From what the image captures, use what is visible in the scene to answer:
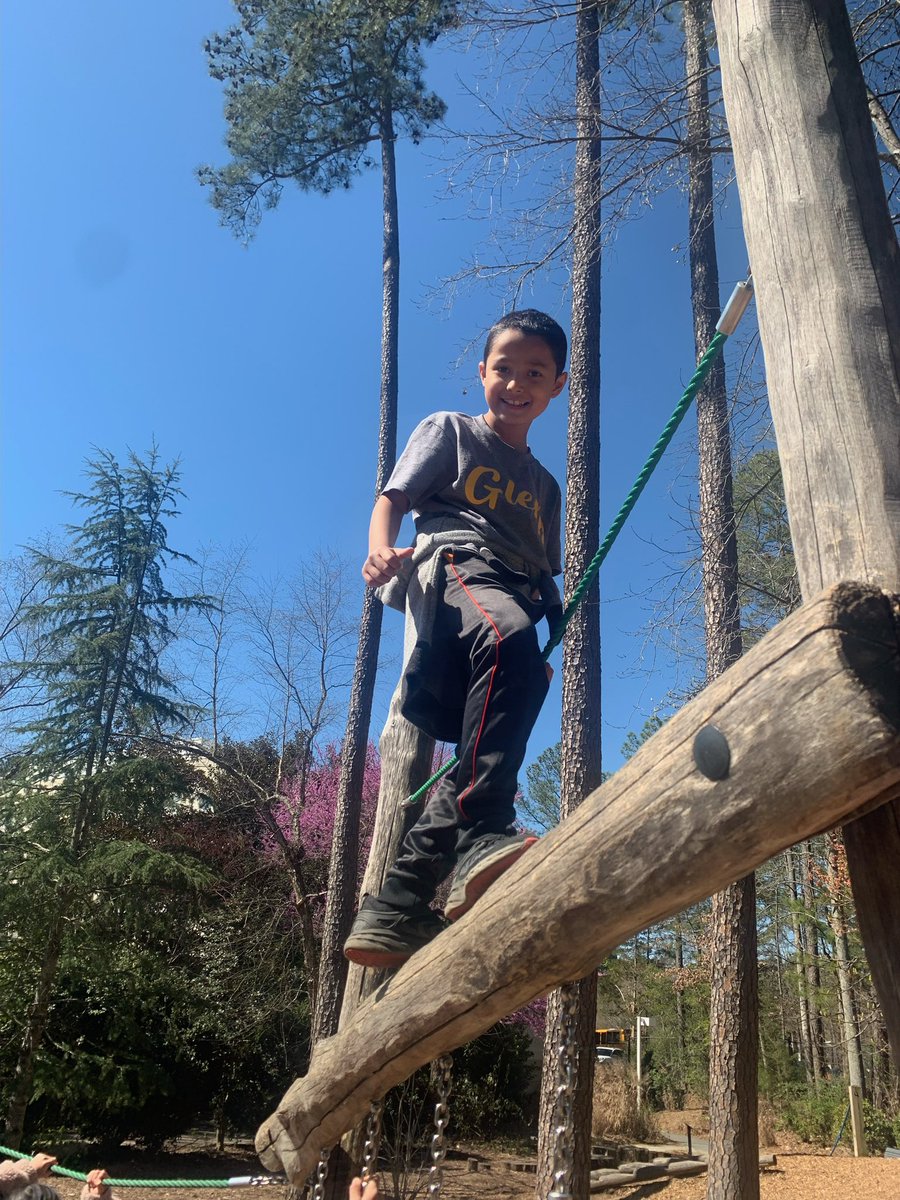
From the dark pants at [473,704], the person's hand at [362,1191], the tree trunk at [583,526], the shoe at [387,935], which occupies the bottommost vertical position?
the person's hand at [362,1191]

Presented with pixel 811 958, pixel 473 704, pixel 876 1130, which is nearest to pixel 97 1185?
pixel 473 704

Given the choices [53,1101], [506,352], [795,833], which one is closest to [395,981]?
[795,833]

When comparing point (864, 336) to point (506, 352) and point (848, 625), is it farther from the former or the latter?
point (506, 352)

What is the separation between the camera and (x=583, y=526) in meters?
8.25

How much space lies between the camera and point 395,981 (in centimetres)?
187

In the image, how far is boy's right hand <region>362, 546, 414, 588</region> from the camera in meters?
2.20

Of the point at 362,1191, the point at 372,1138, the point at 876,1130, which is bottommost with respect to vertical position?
the point at 876,1130

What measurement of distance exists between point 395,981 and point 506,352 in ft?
5.77

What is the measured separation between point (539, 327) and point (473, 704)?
46.3 inches

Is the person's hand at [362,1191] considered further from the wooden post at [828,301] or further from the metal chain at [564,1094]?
the wooden post at [828,301]

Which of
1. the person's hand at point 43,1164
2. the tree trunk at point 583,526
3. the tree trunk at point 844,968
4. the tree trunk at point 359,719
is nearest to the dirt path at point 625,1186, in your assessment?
the tree trunk at point 359,719

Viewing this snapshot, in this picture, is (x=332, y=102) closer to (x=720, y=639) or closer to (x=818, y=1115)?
(x=720, y=639)

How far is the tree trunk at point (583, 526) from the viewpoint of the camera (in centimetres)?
695

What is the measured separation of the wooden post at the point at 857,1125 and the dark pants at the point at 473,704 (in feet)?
45.5
